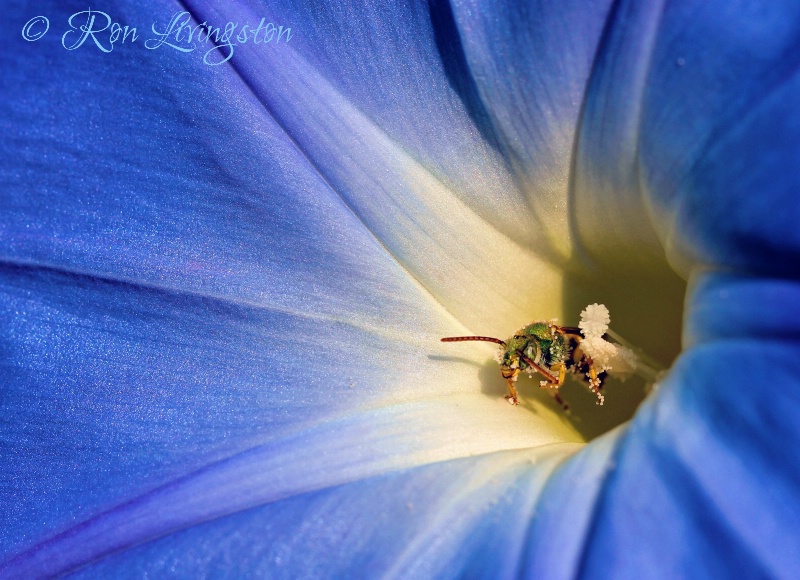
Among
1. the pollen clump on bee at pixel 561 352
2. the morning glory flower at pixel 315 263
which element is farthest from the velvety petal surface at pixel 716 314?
the pollen clump on bee at pixel 561 352

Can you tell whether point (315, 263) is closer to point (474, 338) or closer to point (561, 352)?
point (474, 338)

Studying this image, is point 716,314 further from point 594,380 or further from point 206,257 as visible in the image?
point 206,257

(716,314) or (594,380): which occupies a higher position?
(716,314)

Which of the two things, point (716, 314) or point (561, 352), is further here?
point (561, 352)

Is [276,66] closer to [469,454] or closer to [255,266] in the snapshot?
[255,266]

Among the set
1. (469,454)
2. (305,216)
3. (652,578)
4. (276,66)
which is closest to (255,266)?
(305,216)

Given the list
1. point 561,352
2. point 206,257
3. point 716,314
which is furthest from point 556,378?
point 206,257

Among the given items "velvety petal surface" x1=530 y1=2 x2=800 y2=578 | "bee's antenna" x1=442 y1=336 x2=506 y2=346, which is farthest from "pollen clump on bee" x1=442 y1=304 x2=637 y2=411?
"velvety petal surface" x1=530 y1=2 x2=800 y2=578
